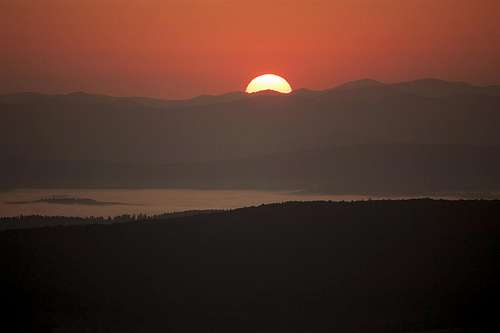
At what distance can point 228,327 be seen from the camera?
81.1 ft

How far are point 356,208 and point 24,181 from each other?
479 ft

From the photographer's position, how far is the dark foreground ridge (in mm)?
25000

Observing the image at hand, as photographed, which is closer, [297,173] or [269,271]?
[269,271]

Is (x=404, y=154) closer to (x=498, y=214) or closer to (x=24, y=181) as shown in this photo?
(x=24, y=181)

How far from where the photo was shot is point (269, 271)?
1143 inches

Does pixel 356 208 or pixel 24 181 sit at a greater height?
pixel 24 181

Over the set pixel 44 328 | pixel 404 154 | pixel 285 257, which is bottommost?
pixel 44 328

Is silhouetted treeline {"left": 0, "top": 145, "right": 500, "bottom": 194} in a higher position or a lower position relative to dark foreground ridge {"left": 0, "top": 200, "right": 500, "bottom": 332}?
higher

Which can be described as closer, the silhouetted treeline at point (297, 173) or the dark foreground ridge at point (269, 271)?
the dark foreground ridge at point (269, 271)

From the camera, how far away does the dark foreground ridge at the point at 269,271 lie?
25000 mm

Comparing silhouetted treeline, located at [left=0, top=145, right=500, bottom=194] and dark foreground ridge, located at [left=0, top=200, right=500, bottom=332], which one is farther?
silhouetted treeline, located at [left=0, top=145, right=500, bottom=194]

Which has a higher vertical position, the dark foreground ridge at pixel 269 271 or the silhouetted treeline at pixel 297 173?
the silhouetted treeline at pixel 297 173

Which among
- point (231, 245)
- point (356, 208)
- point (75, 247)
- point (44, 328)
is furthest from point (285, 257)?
point (44, 328)

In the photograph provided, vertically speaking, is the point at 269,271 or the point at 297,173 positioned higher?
the point at 297,173
